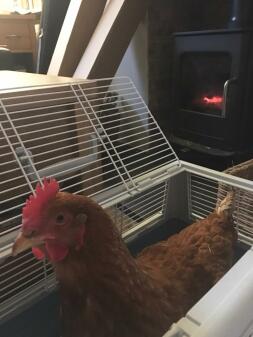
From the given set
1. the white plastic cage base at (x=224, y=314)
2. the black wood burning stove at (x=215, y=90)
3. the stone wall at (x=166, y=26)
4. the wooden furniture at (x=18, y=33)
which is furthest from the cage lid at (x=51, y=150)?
the wooden furniture at (x=18, y=33)

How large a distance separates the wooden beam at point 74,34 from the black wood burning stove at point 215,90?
0.64 metres

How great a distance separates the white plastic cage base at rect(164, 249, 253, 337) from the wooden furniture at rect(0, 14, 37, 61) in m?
2.44

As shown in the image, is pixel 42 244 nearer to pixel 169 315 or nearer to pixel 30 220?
pixel 30 220

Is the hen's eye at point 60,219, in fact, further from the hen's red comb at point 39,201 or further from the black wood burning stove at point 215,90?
the black wood burning stove at point 215,90

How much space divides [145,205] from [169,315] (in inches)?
15.4

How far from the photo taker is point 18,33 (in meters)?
2.41

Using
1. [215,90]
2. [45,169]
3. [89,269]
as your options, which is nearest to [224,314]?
[89,269]

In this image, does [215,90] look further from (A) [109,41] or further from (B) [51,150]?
(B) [51,150]

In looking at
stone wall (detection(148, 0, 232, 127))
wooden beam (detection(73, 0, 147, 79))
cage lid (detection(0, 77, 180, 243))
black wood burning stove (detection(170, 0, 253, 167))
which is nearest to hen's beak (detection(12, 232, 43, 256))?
cage lid (detection(0, 77, 180, 243))

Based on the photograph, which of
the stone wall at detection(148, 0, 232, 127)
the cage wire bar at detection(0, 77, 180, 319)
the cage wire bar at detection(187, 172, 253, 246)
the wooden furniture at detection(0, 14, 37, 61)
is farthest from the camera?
the wooden furniture at detection(0, 14, 37, 61)

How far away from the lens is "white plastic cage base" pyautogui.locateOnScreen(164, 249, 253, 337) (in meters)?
0.31

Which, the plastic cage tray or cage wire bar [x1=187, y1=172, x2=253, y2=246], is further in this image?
cage wire bar [x1=187, y1=172, x2=253, y2=246]

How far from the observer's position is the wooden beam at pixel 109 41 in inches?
58.1

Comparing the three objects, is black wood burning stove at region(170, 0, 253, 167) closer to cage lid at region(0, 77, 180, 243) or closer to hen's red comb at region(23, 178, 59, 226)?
cage lid at region(0, 77, 180, 243)
